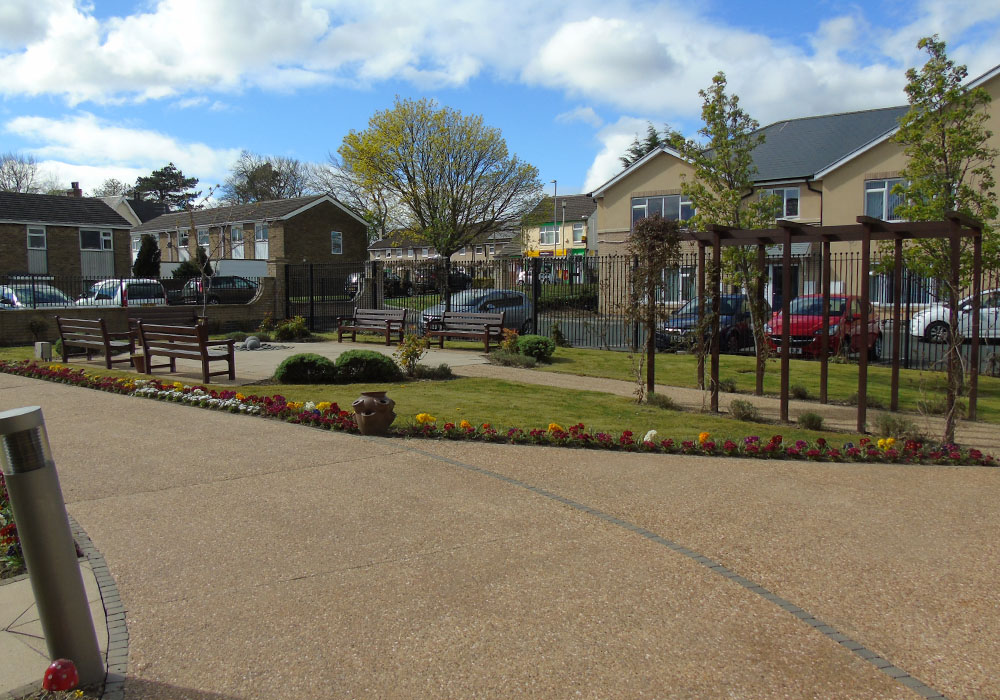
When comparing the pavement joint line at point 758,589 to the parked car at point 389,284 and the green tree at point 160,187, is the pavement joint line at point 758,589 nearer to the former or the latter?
the parked car at point 389,284

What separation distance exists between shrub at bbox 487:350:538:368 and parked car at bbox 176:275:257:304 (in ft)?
56.3

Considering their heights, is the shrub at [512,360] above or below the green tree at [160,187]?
below

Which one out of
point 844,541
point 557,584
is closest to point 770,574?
point 844,541

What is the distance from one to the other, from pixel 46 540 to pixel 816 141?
3499cm

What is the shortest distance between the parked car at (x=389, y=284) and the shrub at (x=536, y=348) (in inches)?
352

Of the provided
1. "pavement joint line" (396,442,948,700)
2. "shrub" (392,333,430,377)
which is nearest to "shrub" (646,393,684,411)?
"shrub" (392,333,430,377)

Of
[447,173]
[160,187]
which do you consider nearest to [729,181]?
[447,173]

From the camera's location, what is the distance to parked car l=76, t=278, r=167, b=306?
Result: 2297 centimetres

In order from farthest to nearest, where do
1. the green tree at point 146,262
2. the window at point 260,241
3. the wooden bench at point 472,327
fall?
the window at point 260,241 < the green tree at point 146,262 < the wooden bench at point 472,327

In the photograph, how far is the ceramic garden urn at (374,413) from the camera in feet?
27.2

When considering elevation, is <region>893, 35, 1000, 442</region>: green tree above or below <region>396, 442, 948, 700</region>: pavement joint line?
above

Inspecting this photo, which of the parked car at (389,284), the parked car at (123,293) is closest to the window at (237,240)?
the parked car at (123,293)

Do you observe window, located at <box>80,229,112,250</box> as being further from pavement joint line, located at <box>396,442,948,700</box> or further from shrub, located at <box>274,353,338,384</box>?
pavement joint line, located at <box>396,442,948,700</box>

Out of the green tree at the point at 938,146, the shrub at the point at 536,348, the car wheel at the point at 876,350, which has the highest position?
the green tree at the point at 938,146
